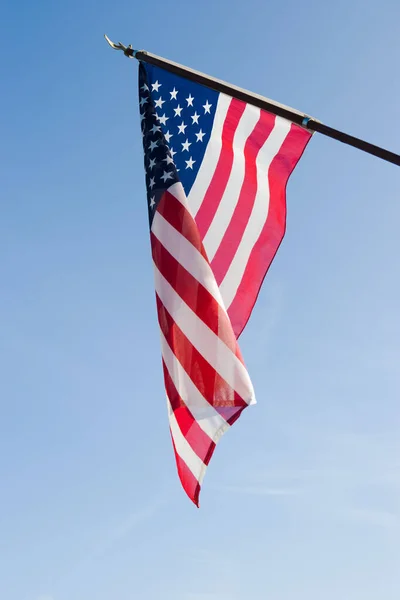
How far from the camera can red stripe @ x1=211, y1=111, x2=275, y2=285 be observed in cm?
1134

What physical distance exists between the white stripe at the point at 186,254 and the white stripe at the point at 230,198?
0.51 metres

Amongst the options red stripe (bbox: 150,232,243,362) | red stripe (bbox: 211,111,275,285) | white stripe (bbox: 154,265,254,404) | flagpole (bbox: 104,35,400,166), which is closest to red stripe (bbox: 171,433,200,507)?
white stripe (bbox: 154,265,254,404)

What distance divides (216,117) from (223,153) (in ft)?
1.92

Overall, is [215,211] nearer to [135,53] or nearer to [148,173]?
[148,173]

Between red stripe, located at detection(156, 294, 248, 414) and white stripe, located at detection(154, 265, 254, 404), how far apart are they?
6 centimetres

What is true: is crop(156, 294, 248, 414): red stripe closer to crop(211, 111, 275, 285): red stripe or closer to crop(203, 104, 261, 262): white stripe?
crop(211, 111, 275, 285): red stripe

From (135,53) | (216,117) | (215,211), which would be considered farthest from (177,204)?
(135,53)

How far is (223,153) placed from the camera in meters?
11.9

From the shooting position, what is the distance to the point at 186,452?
1052 centimetres

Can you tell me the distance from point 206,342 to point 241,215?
2.18m

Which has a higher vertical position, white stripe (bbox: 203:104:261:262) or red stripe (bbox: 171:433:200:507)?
white stripe (bbox: 203:104:261:262)

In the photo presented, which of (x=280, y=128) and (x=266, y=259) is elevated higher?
(x=280, y=128)

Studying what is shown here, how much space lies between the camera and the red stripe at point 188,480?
33.9 ft

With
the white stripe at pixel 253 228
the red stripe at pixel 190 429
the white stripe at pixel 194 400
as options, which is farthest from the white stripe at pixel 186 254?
the red stripe at pixel 190 429
